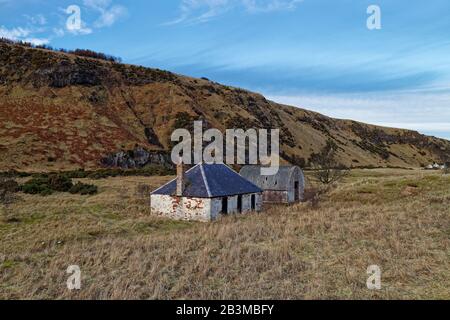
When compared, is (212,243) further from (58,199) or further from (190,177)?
(58,199)

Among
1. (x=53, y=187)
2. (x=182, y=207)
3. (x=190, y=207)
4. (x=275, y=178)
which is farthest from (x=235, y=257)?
(x=53, y=187)

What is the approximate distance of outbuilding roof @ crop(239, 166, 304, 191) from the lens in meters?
36.5

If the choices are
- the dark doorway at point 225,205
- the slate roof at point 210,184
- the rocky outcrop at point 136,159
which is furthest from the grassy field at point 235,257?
the rocky outcrop at point 136,159

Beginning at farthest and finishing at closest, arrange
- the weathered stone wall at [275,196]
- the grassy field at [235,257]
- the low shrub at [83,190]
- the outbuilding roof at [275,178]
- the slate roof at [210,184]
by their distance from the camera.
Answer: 1. the outbuilding roof at [275,178]
2. the weathered stone wall at [275,196]
3. the low shrub at [83,190]
4. the slate roof at [210,184]
5. the grassy field at [235,257]

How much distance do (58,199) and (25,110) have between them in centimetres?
4765

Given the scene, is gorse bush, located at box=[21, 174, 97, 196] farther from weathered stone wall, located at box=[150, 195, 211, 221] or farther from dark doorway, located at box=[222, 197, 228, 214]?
dark doorway, located at box=[222, 197, 228, 214]

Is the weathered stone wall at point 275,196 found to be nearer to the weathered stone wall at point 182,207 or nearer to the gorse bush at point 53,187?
the weathered stone wall at point 182,207

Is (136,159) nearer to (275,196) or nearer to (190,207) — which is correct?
(275,196)

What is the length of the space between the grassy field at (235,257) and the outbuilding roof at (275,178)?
41.3 ft

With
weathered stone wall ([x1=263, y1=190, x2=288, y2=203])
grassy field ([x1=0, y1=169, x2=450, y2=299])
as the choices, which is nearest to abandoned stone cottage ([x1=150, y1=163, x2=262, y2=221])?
grassy field ([x1=0, y1=169, x2=450, y2=299])

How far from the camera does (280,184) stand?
36562mm

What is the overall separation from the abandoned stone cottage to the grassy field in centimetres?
172

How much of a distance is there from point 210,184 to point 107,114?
58778 millimetres

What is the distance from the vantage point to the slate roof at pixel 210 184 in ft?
84.9
